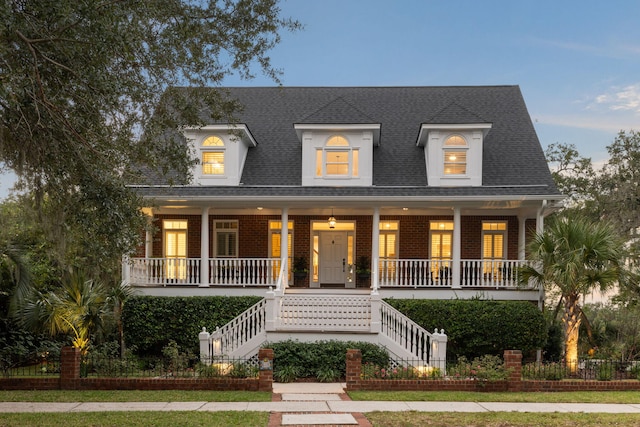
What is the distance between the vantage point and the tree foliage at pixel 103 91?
7469 mm

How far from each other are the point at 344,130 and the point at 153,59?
9140mm

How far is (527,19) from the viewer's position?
18.5 metres

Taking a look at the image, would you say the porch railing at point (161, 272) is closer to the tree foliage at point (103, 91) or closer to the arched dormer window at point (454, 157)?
the tree foliage at point (103, 91)

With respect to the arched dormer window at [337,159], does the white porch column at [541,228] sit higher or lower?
lower

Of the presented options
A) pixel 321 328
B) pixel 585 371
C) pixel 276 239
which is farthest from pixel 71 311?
pixel 585 371

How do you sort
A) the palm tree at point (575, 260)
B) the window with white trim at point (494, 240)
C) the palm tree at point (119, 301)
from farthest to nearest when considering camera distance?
the window with white trim at point (494, 240) < the palm tree at point (119, 301) < the palm tree at point (575, 260)

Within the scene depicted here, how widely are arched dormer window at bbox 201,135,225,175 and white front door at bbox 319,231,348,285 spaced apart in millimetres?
Answer: 4457

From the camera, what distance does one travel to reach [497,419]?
28.6ft

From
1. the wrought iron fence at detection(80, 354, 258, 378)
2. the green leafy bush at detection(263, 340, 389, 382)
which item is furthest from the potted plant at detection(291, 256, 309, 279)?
the wrought iron fence at detection(80, 354, 258, 378)

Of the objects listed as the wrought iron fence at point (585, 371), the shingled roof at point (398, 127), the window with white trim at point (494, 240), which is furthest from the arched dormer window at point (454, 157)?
the wrought iron fence at point (585, 371)

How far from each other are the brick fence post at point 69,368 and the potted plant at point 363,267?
9828 millimetres

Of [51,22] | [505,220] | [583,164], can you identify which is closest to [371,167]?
[505,220]

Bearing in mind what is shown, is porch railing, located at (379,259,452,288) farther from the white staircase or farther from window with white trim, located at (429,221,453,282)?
the white staircase

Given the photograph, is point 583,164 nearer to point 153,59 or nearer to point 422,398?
point 422,398
